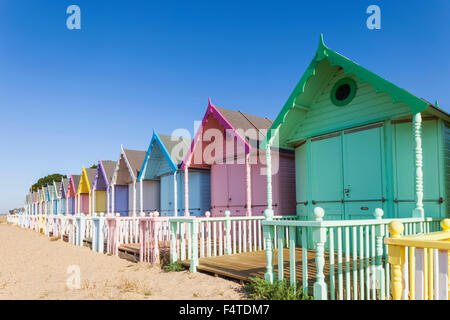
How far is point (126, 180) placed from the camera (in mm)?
20000

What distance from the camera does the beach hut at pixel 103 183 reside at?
66.8 feet

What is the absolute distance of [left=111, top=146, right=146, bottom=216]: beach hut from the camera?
1738 cm

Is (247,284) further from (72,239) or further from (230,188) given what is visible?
(72,239)

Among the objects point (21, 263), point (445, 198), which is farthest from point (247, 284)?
point (21, 263)

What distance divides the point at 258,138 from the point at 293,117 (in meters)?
2.32

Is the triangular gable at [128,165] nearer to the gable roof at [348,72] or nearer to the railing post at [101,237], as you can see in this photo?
the railing post at [101,237]

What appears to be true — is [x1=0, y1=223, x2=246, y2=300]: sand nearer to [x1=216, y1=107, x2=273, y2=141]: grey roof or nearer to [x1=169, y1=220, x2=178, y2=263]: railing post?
[x1=169, y1=220, x2=178, y2=263]: railing post

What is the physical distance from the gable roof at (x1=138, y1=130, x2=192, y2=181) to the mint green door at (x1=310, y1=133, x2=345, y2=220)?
22.7 ft

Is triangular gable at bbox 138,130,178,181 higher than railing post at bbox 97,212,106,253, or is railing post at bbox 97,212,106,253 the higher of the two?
triangular gable at bbox 138,130,178,181

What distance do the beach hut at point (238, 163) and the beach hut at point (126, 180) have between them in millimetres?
5379

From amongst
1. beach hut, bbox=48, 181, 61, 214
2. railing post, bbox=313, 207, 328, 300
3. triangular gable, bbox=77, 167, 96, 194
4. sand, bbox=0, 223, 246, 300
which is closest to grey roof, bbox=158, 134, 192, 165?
sand, bbox=0, 223, 246, 300

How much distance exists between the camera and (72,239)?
1503 centimetres

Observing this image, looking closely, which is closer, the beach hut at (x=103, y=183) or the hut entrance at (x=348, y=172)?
the hut entrance at (x=348, y=172)

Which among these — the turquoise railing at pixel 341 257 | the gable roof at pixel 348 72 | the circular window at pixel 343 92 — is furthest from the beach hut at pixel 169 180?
the turquoise railing at pixel 341 257
